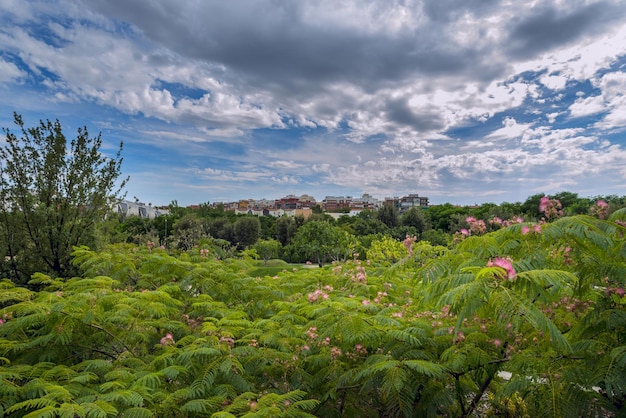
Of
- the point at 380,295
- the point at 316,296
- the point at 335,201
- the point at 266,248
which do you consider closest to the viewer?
the point at 316,296

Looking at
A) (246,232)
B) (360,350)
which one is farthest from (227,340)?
(246,232)

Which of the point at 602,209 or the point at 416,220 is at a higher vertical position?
the point at 602,209

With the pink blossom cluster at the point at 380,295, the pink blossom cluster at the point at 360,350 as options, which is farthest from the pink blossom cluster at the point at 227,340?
the pink blossom cluster at the point at 380,295

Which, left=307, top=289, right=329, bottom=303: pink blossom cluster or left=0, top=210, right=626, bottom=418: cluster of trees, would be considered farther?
left=307, top=289, right=329, bottom=303: pink blossom cluster

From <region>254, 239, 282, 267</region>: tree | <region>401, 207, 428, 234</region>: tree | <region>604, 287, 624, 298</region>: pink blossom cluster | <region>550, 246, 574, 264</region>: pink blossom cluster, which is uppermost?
<region>550, 246, 574, 264</region>: pink blossom cluster

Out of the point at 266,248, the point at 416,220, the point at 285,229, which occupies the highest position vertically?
the point at 416,220

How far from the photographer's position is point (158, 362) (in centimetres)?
343

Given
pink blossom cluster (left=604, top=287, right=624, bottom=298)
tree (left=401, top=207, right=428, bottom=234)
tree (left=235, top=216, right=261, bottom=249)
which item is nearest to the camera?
pink blossom cluster (left=604, top=287, right=624, bottom=298)

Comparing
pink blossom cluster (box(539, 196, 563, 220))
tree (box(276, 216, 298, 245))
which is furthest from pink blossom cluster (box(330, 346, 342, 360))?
tree (box(276, 216, 298, 245))

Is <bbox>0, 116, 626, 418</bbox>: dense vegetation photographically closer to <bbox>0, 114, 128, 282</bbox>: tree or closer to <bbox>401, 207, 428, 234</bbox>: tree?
<bbox>0, 114, 128, 282</bbox>: tree

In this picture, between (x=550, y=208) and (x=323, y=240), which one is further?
(x=323, y=240)

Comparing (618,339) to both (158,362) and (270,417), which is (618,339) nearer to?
(270,417)

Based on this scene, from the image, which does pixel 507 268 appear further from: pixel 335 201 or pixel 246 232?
pixel 335 201

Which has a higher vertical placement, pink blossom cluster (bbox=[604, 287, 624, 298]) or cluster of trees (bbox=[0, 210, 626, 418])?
pink blossom cluster (bbox=[604, 287, 624, 298])
